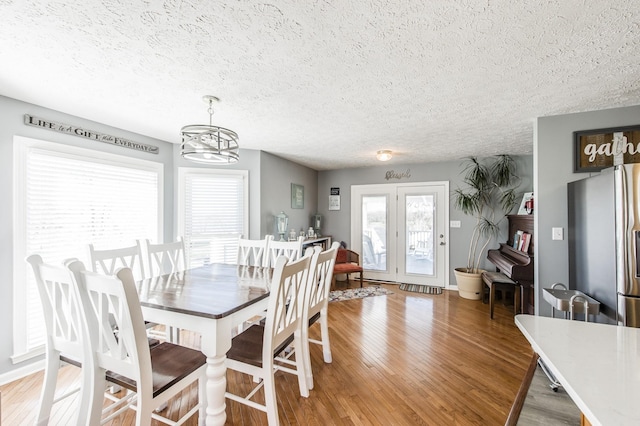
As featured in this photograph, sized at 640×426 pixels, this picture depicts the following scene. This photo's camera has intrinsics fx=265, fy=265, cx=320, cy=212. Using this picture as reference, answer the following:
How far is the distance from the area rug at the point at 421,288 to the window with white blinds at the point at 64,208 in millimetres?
4204

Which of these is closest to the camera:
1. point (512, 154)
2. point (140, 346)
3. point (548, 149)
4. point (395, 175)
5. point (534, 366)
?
point (140, 346)

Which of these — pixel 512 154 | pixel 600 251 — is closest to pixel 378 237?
pixel 512 154

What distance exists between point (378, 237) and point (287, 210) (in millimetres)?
1988

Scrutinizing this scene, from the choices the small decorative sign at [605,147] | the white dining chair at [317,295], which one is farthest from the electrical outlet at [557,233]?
the white dining chair at [317,295]

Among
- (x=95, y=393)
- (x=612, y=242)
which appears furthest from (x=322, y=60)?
(x=612, y=242)

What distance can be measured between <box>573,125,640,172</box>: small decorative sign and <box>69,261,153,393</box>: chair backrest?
11.8ft

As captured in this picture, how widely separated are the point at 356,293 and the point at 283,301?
3138mm

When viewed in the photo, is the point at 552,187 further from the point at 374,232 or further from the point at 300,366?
the point at 374,232

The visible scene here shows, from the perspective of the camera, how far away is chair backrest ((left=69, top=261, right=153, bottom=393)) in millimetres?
1187

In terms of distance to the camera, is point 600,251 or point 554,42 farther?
point 600,251

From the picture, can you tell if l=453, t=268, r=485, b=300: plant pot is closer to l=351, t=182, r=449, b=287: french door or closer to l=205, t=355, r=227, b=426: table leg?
l=351, t=182, r=449, b=287: french door

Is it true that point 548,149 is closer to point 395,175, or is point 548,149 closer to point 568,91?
point 568,91

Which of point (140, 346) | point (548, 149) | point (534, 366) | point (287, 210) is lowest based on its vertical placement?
point (534, 366)

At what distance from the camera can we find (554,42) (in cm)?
150
